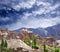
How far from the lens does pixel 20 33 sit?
74.2ft

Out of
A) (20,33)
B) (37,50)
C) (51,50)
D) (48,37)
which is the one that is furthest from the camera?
(48,37)

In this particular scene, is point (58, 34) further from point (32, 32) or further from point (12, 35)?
point (12, 35)

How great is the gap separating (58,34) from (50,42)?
5.00 metres

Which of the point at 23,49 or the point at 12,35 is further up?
the point at 12,35

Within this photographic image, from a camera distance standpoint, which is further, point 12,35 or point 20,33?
point 20,33

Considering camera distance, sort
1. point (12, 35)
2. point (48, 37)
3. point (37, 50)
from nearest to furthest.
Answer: point (37, 50) → point (12, 35) → point (48, 37)

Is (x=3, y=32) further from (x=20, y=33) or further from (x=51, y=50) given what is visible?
(x=51, y=50)

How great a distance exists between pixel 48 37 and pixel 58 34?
12.7 feet

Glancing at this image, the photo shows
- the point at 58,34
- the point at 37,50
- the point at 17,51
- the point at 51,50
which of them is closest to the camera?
the point at 17,51

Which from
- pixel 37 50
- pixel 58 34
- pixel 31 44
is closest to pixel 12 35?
pixel 31 44

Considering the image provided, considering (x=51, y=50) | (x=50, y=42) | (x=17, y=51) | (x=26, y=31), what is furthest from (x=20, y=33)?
(x=17, y=51)

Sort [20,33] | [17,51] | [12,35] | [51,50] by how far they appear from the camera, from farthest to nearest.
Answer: [20,33], [12,35], [51,50], [17,51]

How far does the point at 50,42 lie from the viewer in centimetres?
2328

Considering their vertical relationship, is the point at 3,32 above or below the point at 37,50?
above
